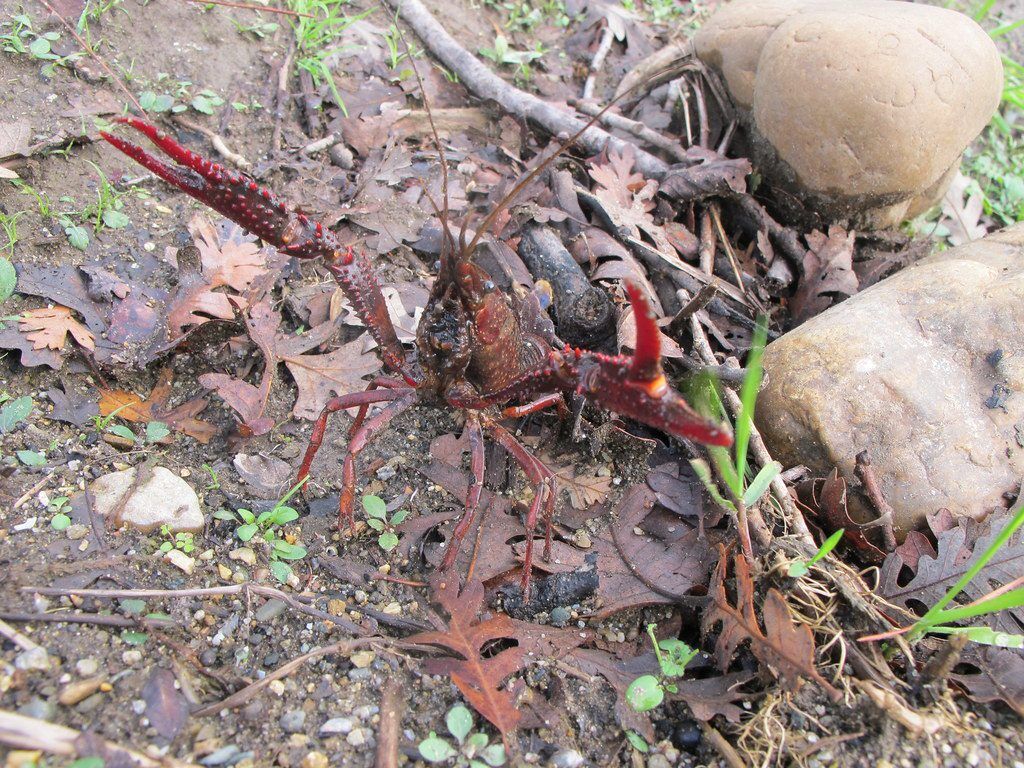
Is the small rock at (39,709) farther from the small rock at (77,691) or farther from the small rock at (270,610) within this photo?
the small rock at (270,610)

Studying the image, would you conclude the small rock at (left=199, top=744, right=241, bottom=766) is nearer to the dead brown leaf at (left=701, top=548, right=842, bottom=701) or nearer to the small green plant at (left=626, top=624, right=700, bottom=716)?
the small green plant at (left=626, top=624, right=700, bottom=716)

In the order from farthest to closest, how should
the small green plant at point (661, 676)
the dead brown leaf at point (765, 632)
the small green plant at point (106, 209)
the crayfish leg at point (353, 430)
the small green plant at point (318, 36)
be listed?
1. the small green plant at point (318, 36)
2. the small green plant at point (106, 209)
3. the crayfish leg at point (353, 430)
4. the small green plant at point (661, 676)
5. the dead brown leaf at point (765, 632)

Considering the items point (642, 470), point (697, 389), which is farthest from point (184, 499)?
point (697, 389)

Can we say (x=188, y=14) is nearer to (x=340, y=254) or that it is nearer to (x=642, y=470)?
(x=340, y=254)

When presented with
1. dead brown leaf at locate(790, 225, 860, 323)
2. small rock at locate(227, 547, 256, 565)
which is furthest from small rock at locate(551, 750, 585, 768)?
dead brown leaf at locate(790, 225, 860, 323)

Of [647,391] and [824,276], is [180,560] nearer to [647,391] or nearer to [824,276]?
[647,391]

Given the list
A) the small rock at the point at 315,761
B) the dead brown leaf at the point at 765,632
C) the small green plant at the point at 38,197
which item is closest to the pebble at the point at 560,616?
the dead brown leaf at the point at 765,632
